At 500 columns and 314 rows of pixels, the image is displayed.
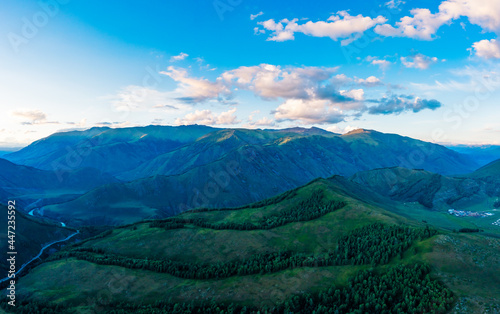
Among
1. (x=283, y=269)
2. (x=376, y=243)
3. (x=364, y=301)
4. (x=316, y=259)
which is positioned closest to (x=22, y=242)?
(x=283, y=269)

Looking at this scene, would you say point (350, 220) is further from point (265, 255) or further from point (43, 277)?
point (43, 277)

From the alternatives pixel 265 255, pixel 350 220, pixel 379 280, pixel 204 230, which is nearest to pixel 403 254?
pixel 379 280

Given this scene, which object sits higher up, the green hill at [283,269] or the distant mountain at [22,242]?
the green hill at [283,269]

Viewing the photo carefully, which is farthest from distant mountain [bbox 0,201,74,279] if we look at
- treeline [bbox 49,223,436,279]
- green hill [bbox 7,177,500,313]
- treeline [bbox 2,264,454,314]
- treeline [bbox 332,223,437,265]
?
treeline [bbox 332,223,437,265]

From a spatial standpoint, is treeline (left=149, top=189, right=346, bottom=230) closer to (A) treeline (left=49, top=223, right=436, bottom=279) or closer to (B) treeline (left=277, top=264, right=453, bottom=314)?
(A) treeline (left=49, top=223, right=436, bottom=279)

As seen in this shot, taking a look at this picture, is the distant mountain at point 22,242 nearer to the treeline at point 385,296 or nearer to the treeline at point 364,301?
the treeline at point 364,301

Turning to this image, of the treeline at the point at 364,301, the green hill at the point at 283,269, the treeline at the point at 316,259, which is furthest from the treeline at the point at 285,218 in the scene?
the treeline at the point at 364,301

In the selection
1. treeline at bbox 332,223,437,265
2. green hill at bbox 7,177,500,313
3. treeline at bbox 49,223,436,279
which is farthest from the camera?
treeline at bbox 49,223,436,279
